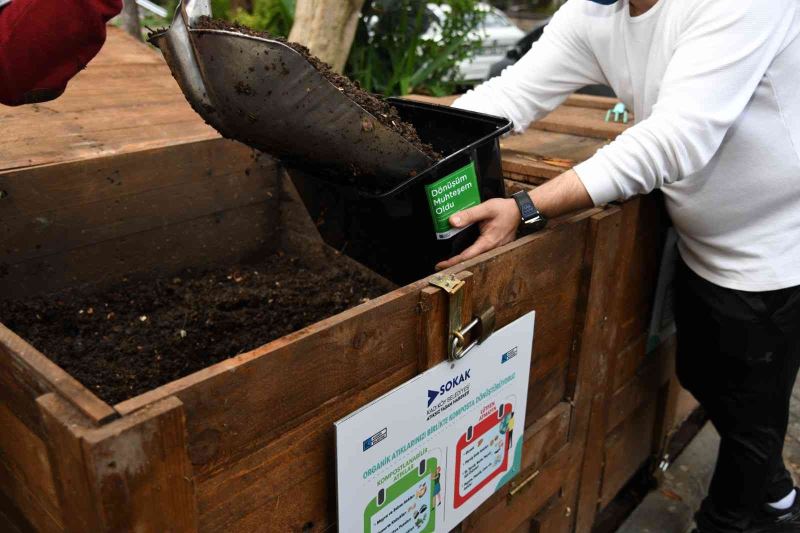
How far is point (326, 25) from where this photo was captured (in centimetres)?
418

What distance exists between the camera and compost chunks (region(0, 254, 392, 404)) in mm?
1873

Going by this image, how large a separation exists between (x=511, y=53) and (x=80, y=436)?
20.9 feet

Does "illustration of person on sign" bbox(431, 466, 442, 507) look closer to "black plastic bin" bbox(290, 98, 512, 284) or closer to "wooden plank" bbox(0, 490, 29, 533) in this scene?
"black plastic bin" bbox(290, 98, 512, 284)

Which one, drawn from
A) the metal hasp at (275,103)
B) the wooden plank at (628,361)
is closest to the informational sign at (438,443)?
the metal hasp at (275,103)

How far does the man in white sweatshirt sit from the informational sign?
30cm

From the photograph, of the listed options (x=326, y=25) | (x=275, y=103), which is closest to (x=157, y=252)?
(x=275, y=103)

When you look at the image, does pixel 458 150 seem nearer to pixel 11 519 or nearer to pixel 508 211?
pixel 508 211

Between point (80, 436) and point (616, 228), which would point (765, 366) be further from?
point (80, 436)

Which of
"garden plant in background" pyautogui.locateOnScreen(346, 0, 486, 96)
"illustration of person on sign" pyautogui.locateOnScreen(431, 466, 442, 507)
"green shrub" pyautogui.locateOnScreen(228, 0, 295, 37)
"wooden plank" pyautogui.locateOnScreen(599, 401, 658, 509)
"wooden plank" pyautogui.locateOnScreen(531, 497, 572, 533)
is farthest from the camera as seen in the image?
"garden plant in background" pyautogui.locateOnScreen(346, 0, 486, 96)

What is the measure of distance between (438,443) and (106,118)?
1587 millimetres

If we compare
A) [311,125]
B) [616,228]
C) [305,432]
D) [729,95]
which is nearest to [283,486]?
[305,432]

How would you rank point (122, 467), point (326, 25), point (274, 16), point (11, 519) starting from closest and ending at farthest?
point (122, 467) < point (11, 519) < point (326, 25) < point (274, 16)

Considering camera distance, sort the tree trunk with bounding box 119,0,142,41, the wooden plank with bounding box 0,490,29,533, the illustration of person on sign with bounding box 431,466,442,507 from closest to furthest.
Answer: the wooden plank with bounding box 0,490,29,533 → the illustration of person on sign with bounding box 431,466,442,507 → the tree trunk with bounding box 119,0,142,41

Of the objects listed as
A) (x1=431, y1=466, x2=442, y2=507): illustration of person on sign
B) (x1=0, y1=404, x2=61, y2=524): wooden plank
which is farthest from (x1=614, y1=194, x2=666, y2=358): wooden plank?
(x1=0, y1=404, x2=61, y2=524): wooden plank
